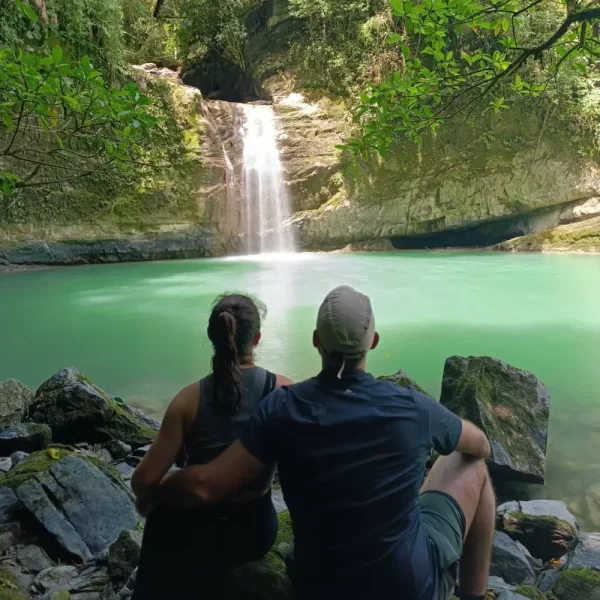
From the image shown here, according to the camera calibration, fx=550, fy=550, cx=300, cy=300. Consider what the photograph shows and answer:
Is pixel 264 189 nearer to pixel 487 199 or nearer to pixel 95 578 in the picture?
pixel 487 199

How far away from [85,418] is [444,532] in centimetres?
288

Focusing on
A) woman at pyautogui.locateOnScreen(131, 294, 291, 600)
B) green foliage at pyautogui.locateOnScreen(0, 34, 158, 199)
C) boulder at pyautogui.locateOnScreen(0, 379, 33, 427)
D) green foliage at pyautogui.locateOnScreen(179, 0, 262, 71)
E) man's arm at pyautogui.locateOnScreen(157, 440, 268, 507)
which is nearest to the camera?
man's arm at pyautogui.locateOnScreen(157, 440, 268, 507)

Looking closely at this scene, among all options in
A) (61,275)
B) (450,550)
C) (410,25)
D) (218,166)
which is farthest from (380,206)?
(450,550)

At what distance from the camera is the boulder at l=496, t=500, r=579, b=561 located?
2811mm

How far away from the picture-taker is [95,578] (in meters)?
2.06

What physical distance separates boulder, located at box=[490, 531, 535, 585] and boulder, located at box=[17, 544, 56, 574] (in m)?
1.91

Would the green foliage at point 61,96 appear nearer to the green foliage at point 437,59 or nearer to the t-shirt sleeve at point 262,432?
the green foliage at point 437,59

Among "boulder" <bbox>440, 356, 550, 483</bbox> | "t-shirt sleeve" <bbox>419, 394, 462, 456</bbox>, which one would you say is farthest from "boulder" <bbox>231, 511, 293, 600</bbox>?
"boulder" <bbox>440, 356, 550, 483</bbox>

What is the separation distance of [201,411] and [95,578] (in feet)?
3.10

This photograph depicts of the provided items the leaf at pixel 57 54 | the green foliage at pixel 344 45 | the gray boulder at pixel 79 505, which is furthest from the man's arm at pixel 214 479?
the green foliage at pixel 344 45

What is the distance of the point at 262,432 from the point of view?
1.41 m

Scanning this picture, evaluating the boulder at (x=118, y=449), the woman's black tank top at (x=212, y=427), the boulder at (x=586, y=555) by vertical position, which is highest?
the woman's black tank top at (x=212, y=427)

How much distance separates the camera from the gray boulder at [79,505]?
2.35m

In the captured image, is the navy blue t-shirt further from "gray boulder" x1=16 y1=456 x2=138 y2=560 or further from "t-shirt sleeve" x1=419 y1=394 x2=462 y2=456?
"gray boulder" x1=16 y1=456 x2=138 y2=560
